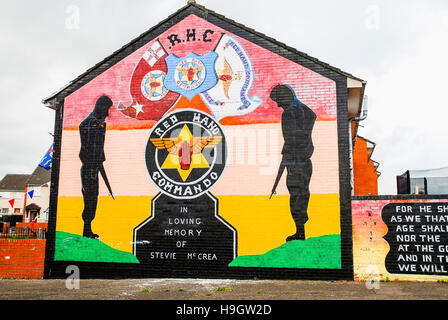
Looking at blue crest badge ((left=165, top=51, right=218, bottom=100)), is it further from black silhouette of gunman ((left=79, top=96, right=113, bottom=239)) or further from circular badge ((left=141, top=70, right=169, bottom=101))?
black silhouette of gunman ((left=79, top=96, right=113, bottom=239))

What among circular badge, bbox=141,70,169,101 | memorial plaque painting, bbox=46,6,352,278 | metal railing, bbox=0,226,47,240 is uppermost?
circular badge, bbox=141,70,169,101

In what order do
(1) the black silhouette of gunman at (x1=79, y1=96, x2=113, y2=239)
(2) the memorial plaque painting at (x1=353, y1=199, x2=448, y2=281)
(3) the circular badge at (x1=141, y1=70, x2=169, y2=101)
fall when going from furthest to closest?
1. (3) the circular badge at (x1=141, y1=70, x2=169, y2=101)
2. (1) the black silhouette of gunman at (x1=79, y1=96, x2=113, y2=239)
3. (2) the memorial plaque painting at (x1=353, y1=199, x2=448, y2=281)

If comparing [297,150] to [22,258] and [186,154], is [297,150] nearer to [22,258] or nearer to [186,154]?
[186,154]

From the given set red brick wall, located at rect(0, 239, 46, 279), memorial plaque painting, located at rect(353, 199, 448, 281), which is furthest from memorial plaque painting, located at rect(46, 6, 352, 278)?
red brick wall, located at rect(0, 239, 46, 279)

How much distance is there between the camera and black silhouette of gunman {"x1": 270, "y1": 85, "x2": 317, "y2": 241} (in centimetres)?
1152

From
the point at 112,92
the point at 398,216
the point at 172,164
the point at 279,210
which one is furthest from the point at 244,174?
the point at 112,92

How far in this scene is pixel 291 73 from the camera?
1222 centimetres

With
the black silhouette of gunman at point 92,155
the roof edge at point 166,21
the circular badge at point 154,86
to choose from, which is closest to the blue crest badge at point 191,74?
the circular badge at point 154,86

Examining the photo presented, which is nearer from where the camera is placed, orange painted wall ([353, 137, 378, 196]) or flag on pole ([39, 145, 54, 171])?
flag on pole ([39, 145, 54, 171])

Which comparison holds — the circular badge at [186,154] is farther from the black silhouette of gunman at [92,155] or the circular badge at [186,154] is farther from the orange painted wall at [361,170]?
the orange painted wall at [361,170]

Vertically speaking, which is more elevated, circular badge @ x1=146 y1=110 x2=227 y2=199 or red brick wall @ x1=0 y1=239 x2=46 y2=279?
circular badge @ x1=146 y1=110 x2=227 y2=199

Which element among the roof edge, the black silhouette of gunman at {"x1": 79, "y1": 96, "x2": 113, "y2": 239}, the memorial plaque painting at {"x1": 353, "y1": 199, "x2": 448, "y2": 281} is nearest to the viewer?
the memorial plaque painting at {"x1": 353, "y1": 199, "x2": 448, "y2": 281}
